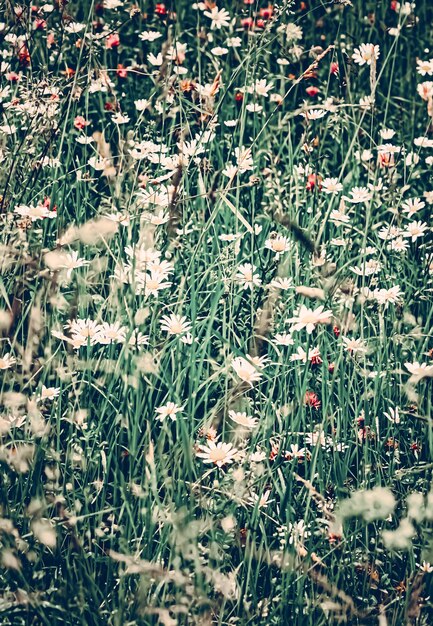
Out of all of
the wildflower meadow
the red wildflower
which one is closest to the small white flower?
the wildflower meadow

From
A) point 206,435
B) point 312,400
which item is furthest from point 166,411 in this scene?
point 312,400

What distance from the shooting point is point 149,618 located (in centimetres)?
91

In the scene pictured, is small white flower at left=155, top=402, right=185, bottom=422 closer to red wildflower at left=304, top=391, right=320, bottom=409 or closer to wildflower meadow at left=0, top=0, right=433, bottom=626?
wildflower meadow at left=0, top=0, right=433, bottom=626

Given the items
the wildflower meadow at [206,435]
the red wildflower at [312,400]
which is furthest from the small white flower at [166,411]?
Result: the red wildflower at [312,400]

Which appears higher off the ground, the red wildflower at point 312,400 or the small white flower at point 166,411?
the small white flower at point 166,411

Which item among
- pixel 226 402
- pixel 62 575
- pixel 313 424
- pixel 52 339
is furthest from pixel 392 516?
pixel 52 339

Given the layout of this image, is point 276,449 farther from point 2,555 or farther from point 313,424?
point 2,555

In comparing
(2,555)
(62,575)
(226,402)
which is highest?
(226,402)

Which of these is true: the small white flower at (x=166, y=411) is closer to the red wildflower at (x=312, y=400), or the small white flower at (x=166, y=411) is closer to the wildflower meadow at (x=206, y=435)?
the wildflower meadow at (x=206, y=435)

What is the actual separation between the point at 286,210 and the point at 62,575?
1.12 meters

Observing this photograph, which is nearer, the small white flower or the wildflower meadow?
the wildflower meadow

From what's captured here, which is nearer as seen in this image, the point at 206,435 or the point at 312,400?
the point at 206,435

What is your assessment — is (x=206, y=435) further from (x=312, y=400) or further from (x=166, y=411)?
(x=312, y=400)

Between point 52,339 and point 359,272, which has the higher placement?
point 359,272
